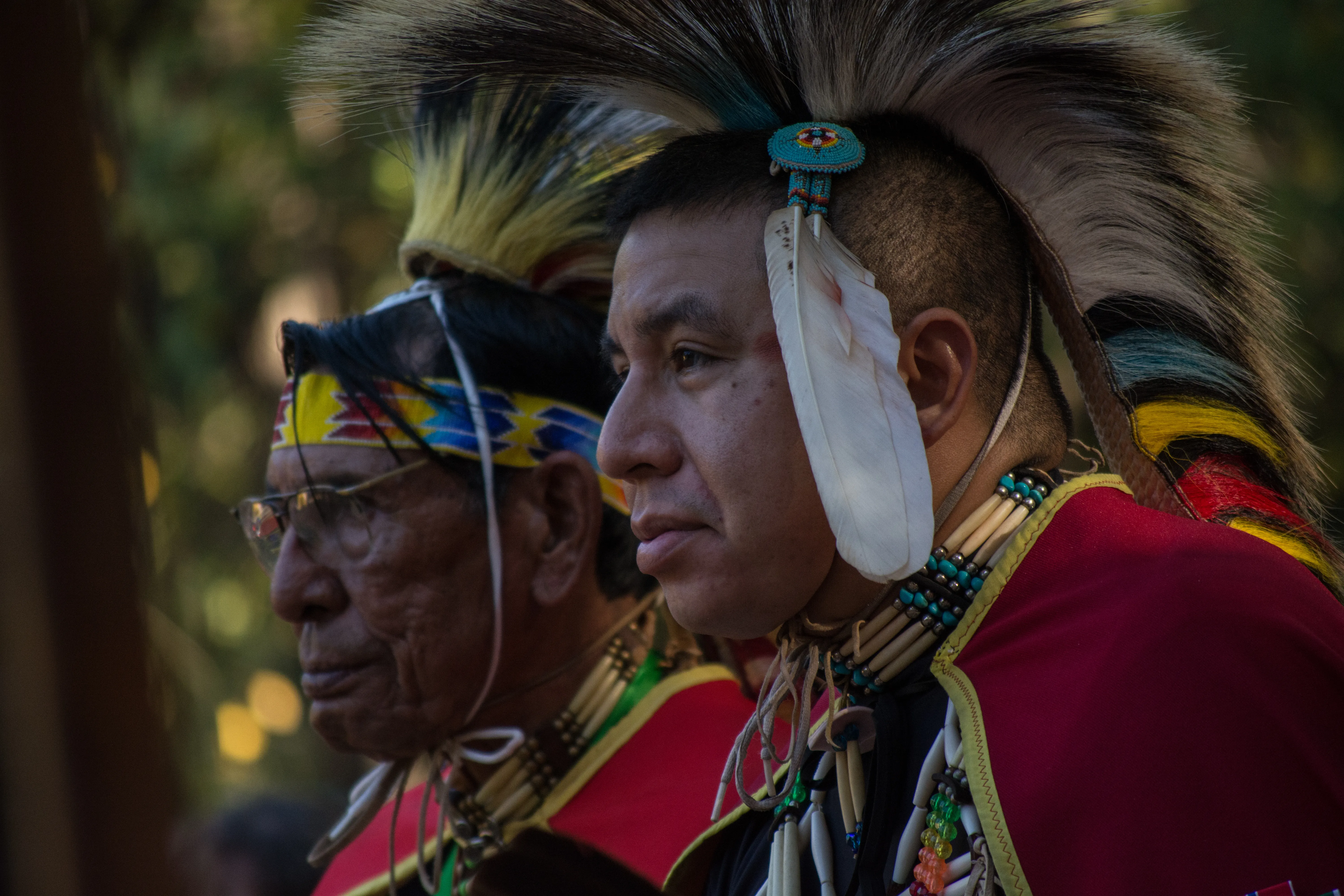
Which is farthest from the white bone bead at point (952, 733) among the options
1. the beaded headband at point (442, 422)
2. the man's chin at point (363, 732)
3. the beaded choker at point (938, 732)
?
the man's chin at point (363, 732)

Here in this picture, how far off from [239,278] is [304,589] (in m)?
5.00

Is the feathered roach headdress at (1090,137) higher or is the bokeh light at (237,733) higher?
the feathered roach headdress at (1090,137)

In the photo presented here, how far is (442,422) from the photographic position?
10.1 ft

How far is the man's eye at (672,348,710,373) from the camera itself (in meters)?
1.97

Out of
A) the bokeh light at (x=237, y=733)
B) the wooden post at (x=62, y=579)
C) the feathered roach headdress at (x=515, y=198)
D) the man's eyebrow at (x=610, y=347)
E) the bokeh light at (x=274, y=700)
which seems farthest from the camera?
the bokeh light at (x=274, y=700)

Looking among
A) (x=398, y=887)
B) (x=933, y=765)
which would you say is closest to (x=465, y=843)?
(x=398, y=887)

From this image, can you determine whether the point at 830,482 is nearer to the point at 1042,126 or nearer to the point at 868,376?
the point at 868,376

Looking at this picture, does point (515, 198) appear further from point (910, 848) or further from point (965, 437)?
point (910, 848)

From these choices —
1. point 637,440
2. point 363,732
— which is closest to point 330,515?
point 363,732

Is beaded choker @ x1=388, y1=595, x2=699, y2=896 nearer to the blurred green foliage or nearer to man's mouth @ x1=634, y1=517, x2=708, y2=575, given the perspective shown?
man's mouth @ x1=634, y1=517, x2=708, y2=575

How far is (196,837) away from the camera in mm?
4375

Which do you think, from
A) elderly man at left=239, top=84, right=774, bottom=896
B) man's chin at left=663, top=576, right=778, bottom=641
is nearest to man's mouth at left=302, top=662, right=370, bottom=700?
elderly man at left=239, top=84, right=774, bottom=896

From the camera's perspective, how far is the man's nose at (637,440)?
196cm

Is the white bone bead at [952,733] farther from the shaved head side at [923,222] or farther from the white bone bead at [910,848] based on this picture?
the shaved head side at [923,222]
